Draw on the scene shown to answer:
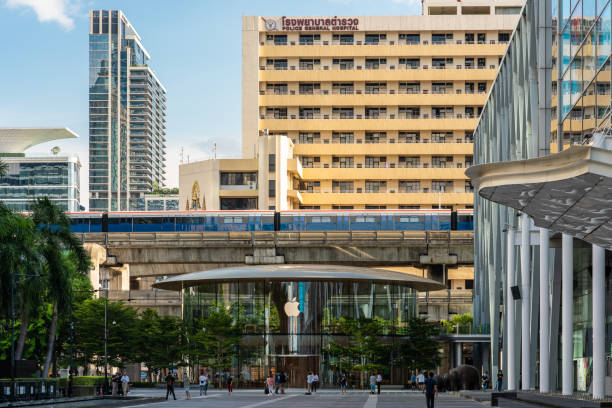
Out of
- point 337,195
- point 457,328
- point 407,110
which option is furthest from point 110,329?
point 407,110

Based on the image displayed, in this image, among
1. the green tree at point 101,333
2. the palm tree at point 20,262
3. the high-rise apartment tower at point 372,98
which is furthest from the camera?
the high-rise apartment tower at point 372,98

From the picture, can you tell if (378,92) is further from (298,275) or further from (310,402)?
Answer: (310,402)

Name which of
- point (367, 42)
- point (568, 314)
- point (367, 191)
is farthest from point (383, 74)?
point (568, 314)

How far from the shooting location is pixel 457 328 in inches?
2928

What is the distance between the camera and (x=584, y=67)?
106ft

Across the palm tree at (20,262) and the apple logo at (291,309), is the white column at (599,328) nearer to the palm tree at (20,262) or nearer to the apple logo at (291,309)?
the palm tree at (20,262)

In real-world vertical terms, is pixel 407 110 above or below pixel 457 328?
above

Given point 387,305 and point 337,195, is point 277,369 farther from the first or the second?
point 337,195

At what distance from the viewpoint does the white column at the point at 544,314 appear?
140 feet

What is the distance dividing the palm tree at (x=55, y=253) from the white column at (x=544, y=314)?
2950 cm

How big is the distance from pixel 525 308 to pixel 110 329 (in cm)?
3594

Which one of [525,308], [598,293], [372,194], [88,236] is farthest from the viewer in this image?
[372,194]

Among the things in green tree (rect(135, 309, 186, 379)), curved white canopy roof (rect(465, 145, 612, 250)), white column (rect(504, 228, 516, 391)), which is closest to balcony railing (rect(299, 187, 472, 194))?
green tree (rect(135, 309, 186, 379))

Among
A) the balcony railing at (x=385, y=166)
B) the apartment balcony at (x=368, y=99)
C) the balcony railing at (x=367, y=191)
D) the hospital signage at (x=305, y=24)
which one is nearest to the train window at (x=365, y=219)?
the balcony railing at (x=367, y=191)
